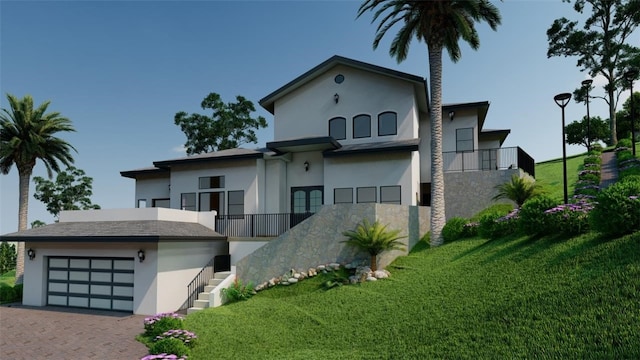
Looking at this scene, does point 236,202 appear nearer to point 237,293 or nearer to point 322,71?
point 237,293

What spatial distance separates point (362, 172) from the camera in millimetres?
19625

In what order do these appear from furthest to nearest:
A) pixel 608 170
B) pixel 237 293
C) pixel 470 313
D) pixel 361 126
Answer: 1. pixel 608 170
2. pixel 361 126
3. pixel 237 293
4. pixel 470 313

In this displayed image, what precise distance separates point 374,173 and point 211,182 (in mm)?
9442

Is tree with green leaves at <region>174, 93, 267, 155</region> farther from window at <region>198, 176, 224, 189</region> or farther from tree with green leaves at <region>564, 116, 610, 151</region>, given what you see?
tree with green leaves at <region>564, 116, 610, 151</region>

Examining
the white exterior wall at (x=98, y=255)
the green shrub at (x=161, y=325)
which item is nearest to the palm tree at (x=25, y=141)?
the white exterior wall at (x=98, y=255)

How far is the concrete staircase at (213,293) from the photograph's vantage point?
47.1ft

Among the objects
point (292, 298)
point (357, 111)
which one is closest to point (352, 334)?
point (292, 298)

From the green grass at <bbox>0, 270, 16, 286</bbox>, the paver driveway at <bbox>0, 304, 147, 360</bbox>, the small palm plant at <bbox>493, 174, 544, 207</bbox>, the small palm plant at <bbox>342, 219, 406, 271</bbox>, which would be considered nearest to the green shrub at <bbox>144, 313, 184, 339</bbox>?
the paver driveway at <bbox>0, 304, 147, 360</bbox>

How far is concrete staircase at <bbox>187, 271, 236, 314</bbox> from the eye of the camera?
14352 millimetres

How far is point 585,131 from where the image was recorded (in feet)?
149

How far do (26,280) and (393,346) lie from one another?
17.7 metres

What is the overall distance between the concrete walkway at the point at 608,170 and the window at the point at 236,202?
1912 cm

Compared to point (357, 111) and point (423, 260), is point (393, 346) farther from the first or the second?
point (357, 111)

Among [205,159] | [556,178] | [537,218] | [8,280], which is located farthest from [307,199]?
[8,280]
